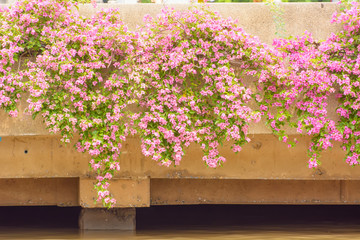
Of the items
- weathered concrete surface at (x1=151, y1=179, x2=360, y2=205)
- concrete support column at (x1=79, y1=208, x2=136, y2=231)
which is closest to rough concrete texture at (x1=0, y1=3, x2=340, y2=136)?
weathered concrete surface at (x1=151, y1=179, x2=360, y2=205)

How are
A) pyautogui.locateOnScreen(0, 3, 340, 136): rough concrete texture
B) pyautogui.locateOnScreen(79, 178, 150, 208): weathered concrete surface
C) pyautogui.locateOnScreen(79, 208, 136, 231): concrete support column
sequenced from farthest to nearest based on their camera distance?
pyautogui.locateOnScreen(79, 208, 136, 231): concrete support column
pyautogui.locateOnScreen(79, 178, 150, 208): weathered concrete surface
pyautogui.locateOnScreen(0, 3, 340, 136): rough concrete texture

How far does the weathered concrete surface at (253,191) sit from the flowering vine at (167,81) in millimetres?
1089

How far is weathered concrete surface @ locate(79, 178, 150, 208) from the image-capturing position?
6891 mm

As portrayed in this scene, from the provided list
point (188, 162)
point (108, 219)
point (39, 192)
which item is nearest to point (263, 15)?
point (188, 162)

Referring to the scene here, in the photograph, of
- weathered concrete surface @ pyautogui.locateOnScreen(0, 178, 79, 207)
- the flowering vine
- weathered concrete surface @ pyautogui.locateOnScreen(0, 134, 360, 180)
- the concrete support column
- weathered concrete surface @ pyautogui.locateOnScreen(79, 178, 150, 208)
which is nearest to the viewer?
the flowering vine

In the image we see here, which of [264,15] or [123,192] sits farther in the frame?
[123,192]

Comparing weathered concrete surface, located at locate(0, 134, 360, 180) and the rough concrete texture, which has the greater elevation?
the rough concrete texture

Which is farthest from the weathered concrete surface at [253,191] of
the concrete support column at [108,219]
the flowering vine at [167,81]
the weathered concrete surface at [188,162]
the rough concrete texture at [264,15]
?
the rough concrete texture at [264,15]

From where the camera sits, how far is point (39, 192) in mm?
7430

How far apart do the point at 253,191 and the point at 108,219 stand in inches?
82.5

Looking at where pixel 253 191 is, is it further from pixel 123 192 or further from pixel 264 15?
pixel 264 15

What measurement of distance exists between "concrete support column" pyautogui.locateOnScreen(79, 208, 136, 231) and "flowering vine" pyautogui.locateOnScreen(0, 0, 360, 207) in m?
1.00

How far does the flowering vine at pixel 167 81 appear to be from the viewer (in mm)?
6156

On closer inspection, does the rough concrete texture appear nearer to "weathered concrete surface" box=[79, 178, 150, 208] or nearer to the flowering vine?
the flowering vine
